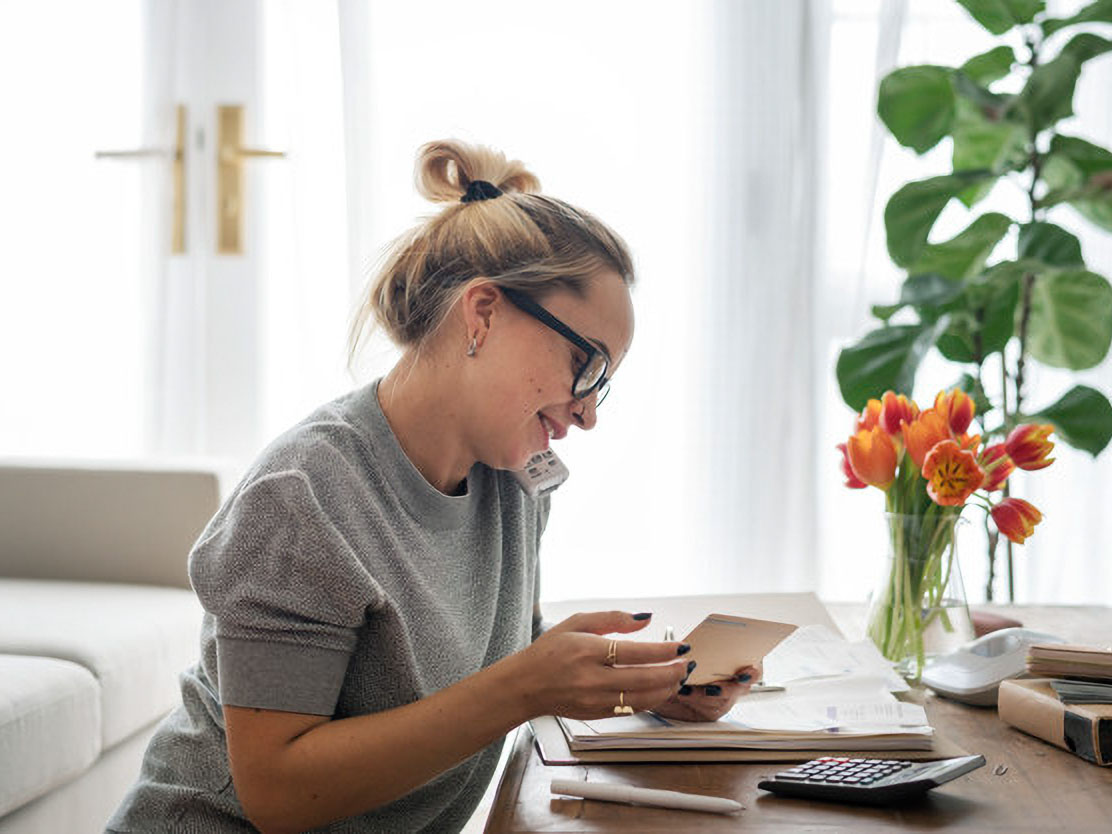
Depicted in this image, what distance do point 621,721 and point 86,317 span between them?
95.8 inches

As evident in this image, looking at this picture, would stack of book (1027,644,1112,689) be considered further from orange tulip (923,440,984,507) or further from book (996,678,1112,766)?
orange tulip (923,440,984,507)

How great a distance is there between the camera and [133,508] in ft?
7.76

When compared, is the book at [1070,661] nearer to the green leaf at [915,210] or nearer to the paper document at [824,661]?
the paper document at [824,661]

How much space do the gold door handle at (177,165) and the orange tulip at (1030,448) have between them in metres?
2.30

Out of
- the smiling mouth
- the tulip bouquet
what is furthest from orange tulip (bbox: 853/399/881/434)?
the smiling mouth

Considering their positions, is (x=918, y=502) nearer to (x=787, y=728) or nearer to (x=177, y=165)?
(x=787, y=728)

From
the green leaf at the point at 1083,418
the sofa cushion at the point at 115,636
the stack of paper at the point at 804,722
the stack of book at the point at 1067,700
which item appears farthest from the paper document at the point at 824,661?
the green leaf at the point at 1083,418

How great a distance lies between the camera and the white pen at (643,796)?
0.90 meters

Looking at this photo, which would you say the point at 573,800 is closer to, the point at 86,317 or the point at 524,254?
the point at 524,254

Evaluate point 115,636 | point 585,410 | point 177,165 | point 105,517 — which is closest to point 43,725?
point 115,636

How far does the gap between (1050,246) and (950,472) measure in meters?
1.32

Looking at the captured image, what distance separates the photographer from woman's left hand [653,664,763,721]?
3.51ft

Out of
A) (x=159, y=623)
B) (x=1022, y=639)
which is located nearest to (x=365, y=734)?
(x=1022, y=639)

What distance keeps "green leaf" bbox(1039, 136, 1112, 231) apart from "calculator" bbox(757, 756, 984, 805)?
176 centimetres
